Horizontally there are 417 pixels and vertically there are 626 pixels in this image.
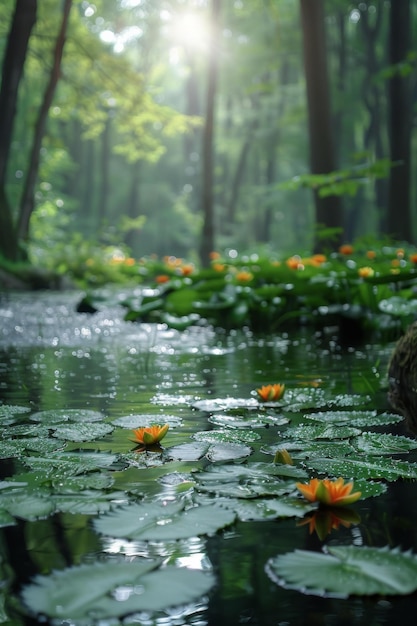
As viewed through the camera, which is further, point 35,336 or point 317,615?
point 35,336

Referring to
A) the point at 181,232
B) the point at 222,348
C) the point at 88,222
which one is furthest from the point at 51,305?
the point at 181,232

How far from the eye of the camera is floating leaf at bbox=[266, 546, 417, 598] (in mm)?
1022

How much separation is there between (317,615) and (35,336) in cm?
434

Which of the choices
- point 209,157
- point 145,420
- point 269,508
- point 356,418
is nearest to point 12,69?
point 209,157

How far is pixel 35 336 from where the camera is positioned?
201 inches

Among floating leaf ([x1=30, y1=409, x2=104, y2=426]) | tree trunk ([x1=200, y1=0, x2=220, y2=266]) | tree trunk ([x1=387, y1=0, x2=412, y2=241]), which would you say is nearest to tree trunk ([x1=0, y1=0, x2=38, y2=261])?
tree trunk ([x1=200, y1=0, x2=220, y2=266])

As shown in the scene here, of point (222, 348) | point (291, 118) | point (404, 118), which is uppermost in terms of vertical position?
point (291, 118)

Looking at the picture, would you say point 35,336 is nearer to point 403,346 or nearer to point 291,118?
point 403,346

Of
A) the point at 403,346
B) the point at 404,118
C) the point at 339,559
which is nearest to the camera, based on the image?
the point at 339,559

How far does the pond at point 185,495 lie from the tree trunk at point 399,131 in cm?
979

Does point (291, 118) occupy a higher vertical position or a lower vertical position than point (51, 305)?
higher

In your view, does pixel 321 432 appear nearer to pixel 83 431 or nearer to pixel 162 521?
pixel 83 431

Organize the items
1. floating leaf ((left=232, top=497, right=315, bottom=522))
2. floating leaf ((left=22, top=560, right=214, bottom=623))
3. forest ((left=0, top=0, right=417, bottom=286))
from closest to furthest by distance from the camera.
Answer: floating leaf ((left=22, top=560, right=214, bottom=623)) → floating leaf ((left=232, top=497, right=315, bottom=522)) → forest ((left=0, top=0, right=417, bottom=286))

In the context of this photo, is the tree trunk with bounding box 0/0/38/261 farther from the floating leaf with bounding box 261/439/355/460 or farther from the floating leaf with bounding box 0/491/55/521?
the floating leaf with bounding box 0/491/55/521
